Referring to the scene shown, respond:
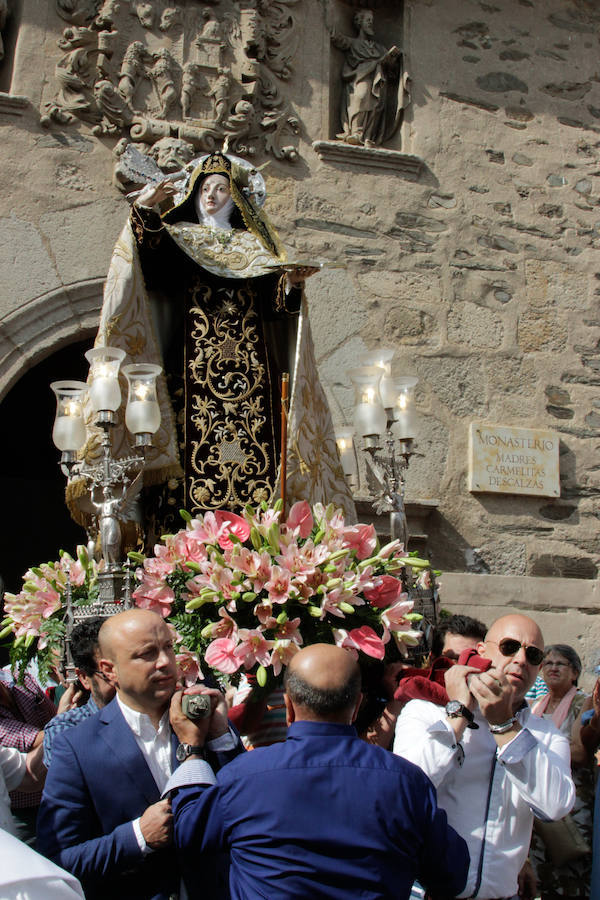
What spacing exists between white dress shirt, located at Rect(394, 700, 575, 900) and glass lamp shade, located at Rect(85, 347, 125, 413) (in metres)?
1.76

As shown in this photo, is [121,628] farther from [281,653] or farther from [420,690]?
[420,690]

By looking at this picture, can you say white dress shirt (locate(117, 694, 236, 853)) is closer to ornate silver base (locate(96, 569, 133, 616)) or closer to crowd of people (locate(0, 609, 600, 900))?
crowd of people (locate(0, 609, 600, 900))

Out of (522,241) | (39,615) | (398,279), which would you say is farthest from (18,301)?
(522,241)

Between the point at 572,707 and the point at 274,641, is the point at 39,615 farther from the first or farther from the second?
the point at 572,707

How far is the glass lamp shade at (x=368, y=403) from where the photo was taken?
434 cm

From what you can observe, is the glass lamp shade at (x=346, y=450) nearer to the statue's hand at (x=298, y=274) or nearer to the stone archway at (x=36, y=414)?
the statue's hand at (x=298, y=274)

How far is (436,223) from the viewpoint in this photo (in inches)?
268

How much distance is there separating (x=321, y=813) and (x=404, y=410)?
2949mm

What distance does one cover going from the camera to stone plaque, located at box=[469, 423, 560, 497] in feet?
21.2

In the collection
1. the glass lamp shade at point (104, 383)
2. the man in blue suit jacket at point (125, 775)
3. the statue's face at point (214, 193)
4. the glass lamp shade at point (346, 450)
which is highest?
the statue's face at point (214, 193)

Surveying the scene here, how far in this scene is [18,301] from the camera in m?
5.91

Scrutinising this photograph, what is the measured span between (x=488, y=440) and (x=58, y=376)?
10.1ft

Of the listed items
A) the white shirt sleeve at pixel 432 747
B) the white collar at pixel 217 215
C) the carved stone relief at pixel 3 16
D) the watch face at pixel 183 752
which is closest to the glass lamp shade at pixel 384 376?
the white collar at pixel 217 215

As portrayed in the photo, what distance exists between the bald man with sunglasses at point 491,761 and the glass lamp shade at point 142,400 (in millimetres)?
1656
